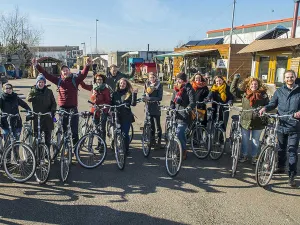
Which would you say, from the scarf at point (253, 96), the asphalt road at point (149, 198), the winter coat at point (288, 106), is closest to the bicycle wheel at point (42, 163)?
the asphalt road at point (149, 198)

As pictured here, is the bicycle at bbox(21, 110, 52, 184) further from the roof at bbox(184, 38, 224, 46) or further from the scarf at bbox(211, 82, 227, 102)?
the roof at bbox(184, 38, 224, 46)

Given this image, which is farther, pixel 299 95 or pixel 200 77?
pixel 200 77

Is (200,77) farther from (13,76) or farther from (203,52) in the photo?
(13,76)

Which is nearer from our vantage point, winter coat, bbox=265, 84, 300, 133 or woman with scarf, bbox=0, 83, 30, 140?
winter coat, bbox=265, 84, 300, 133

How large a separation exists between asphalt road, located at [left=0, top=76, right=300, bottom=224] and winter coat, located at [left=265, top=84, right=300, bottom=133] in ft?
3.18

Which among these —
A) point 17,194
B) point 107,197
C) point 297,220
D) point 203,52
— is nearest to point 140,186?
point 107,197

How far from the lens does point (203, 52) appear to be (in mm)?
19531

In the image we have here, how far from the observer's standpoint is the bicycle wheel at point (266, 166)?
4391 mm

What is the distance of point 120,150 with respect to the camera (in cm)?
505

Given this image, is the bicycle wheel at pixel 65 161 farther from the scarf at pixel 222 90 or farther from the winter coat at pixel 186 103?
the scarf at pixel 222 90

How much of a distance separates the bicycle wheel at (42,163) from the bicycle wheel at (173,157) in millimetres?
2048

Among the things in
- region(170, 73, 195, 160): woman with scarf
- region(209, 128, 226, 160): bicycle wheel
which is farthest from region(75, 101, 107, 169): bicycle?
region(209, 128, 226, 160): bicycle wheel

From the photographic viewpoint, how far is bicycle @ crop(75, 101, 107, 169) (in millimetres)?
5000

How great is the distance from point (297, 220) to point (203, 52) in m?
17.1
